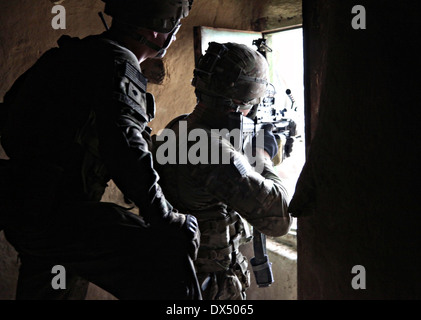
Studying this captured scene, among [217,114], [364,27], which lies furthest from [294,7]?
[364,27]

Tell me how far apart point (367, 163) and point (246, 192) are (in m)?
0.69

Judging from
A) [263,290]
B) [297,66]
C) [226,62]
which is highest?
[297,66]

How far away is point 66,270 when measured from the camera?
1.21 meters

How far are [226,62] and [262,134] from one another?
438 millimetres

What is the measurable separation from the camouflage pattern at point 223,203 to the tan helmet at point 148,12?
56 cm

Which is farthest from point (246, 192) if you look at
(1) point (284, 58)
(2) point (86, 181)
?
(1) point (284, 58)

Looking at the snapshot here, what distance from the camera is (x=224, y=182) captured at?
1579 millimetres

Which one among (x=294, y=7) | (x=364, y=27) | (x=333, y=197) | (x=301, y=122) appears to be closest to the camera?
(x=364, y=27)

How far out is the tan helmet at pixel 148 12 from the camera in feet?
4.00

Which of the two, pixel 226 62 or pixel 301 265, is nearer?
pixel 301 265

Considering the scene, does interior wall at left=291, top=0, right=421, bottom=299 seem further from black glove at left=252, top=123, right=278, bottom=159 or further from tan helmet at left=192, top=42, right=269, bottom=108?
black glove at left=252, top=123, right=278, bottom=159

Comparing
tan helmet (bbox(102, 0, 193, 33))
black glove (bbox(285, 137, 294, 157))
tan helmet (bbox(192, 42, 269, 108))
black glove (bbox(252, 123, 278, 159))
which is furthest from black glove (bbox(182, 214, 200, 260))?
black glove (bbox(285, 137, 294, 157))

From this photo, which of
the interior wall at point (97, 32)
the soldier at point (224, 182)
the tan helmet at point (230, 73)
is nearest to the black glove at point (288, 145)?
the soldier at point (224, 182)

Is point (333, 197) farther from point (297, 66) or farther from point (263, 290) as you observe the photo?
point (297, 66)
